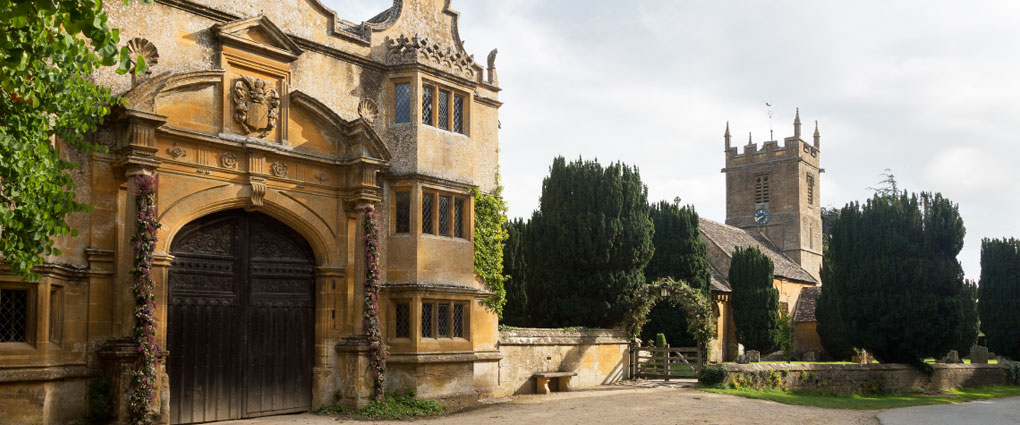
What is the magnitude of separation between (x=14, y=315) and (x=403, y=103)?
737 cm

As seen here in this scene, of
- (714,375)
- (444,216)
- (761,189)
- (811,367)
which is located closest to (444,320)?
(444,216)

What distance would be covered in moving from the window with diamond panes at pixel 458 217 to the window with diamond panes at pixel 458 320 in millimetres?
1439

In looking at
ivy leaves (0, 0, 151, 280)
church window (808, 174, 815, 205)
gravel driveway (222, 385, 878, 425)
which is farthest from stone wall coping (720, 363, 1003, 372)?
church window (808, 174, 815, 205)

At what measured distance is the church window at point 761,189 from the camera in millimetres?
55619

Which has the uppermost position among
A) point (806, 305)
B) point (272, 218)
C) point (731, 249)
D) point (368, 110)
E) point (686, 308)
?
point (368, 110)

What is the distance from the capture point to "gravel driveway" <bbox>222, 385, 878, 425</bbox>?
13367 mm

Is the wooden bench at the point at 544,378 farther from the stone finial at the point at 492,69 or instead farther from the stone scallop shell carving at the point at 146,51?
the stone scallop shell carving at the point at 146,51

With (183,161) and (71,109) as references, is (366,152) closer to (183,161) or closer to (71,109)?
(183,161)

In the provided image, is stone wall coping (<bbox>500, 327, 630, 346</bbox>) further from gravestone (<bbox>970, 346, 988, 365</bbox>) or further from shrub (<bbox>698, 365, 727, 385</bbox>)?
gravestone (<bbox>970, 346, 988, 365</bbox>)

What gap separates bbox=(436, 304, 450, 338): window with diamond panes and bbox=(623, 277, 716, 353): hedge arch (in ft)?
28.4

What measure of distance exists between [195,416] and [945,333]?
925 inches

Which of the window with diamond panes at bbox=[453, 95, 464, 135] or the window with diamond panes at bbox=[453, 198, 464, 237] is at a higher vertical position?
the window with diamond panes at bbox=[453, 95, 464, 135]

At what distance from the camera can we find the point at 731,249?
42594 millimetres

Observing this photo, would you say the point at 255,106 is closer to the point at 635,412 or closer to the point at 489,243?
the point at 489,243
